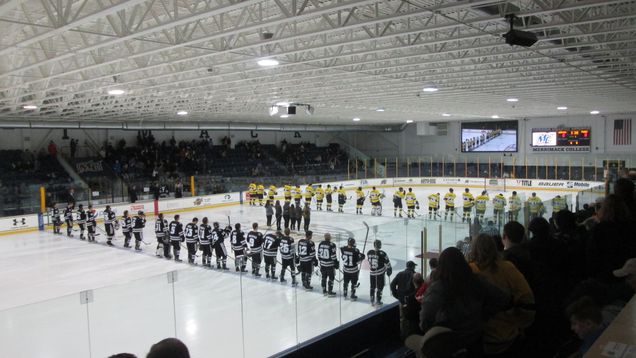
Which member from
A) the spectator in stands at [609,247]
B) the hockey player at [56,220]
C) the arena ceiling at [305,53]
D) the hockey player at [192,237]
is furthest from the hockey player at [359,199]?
the spectator in stands at [609,247]

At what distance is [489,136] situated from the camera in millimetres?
38062

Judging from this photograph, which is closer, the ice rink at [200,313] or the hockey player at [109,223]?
the ice rink at [200,313]

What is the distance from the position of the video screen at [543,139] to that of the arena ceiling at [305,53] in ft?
39.3

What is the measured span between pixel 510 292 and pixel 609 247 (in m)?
1.36

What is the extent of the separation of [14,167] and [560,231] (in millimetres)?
25762

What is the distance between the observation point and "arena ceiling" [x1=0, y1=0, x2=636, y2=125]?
7.88 meters

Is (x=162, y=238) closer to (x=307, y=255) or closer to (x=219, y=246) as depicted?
(x=219, y=246)

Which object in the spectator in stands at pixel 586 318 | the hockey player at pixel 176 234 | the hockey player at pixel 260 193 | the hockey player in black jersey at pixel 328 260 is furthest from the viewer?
the hockey player at pixel 260 193

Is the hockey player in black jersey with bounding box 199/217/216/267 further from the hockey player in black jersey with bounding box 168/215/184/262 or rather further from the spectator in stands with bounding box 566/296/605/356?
the spectator in stands with bounding box 566/296/605/356

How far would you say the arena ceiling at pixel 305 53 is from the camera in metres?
7.88

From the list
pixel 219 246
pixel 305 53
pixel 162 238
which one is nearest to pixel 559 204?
pixel 305 53

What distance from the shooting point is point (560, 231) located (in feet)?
17.3

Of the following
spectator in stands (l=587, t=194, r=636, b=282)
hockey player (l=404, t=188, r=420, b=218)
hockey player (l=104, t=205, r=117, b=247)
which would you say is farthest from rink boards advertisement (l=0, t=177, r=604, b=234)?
spectator in stands (l=587, t=194, r=636, b=282)

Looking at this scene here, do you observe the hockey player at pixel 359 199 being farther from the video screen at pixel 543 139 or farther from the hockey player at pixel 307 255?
the video screen at pixel 543 139
